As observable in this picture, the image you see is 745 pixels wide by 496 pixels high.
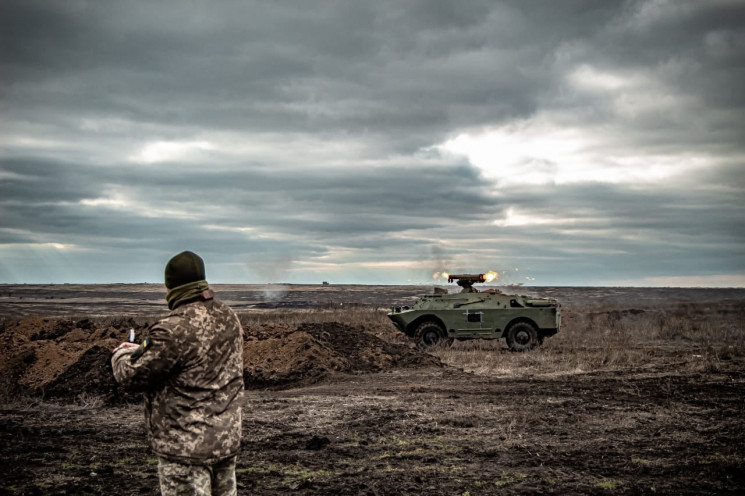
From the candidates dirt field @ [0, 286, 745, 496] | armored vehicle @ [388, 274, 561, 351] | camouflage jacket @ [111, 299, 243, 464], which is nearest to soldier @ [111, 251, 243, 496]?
camouflage jacket @ [111, 299, 243, 464]

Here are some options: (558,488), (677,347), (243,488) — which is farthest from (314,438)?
(677,347)

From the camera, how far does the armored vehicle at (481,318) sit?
69.2 feet

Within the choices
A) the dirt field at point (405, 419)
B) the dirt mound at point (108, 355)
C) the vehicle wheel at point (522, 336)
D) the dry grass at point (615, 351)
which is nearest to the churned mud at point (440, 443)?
the dirt field at point (405, 419)

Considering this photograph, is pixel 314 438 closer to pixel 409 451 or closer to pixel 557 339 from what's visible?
pixel 409 451

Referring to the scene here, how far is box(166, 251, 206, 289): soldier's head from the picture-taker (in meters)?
3.99

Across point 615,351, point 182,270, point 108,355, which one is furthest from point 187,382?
point 615,351

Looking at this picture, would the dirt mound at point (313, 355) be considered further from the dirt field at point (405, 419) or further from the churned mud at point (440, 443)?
the churned mud at point (440, 443)

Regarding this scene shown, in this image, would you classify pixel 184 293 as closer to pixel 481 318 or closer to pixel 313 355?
pixel 313 355

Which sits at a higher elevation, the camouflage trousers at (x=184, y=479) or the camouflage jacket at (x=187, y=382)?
the camouflage jacket at (x=187, y=382)

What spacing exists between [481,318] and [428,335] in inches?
66.8

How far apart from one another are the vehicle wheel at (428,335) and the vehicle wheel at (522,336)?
6.57 ft

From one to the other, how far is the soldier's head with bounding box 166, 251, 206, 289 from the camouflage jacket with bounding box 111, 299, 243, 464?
5.3 inches

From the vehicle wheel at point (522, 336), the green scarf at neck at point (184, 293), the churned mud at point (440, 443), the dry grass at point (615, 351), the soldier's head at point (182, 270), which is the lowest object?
the churned mud at point (440, 443)

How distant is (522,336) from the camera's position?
2116cm
